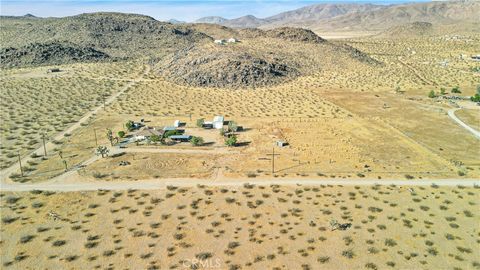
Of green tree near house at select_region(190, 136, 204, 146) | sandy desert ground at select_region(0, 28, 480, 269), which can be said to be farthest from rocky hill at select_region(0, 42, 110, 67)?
green tree near house at select_region(190, 136, 204, 146)

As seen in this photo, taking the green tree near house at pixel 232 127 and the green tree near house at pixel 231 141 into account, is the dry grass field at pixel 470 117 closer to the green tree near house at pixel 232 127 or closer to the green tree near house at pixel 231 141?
the green tree near house at pixel 232 127

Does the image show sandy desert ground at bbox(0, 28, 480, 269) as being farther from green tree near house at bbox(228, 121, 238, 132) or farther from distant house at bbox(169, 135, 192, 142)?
distant house at bbox(169, 135, 192, 142)

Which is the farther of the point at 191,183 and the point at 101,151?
the point at 101,151

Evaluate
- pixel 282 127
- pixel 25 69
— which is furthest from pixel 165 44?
pixel 282 127

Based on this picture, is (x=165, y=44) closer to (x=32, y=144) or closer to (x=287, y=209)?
(x=32, y=144)

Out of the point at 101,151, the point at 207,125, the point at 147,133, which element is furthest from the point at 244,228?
the point at 207,125

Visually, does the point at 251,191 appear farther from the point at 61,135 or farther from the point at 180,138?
the point at 61,135

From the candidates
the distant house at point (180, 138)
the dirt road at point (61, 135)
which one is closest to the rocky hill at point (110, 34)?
the dirt road at point (61, 135)
